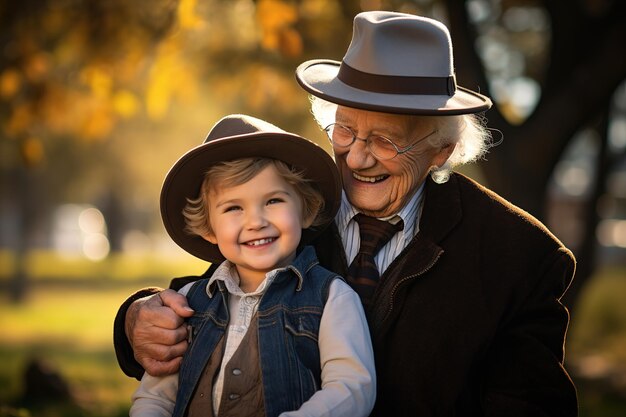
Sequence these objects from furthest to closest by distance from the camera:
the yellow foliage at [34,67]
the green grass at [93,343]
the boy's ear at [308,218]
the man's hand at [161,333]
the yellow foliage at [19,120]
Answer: the green grass at [93,343]
the yellow foliage at [34,67]
the yellow foliage at [19,120]
the boy's ear at [308,218]
the man's hand at [161,333]

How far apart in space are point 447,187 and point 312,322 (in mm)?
982

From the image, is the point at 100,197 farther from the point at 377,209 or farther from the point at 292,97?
the point at 377,209

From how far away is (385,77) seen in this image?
3658 millimetres

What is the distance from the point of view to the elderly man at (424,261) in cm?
350

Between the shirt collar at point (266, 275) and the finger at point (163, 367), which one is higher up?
the shirt collar at point (266, 275)

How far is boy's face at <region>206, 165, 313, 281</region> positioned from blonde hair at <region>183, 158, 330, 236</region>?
0.08 ft

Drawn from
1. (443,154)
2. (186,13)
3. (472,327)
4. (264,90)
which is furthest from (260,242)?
(264,90)

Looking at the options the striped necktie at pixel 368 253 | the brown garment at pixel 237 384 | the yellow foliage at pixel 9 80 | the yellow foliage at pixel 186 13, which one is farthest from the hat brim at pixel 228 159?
the yellow foliage at pixel 9 80

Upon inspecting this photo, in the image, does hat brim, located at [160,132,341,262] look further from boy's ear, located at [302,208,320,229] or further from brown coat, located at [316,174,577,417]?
brown coat, located at [316,174,577,417]

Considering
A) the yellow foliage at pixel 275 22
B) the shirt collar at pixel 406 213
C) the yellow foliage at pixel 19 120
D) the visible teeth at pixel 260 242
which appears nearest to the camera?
the visible teeth at pixel 260 242

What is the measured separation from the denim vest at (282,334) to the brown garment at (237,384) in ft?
0.08

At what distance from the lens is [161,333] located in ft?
11.0

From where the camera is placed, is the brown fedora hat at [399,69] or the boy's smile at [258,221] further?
the brown fedora hat at [399,69]

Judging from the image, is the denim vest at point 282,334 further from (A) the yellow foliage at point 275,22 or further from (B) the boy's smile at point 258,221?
(A) the yellow foliage at point 275,22
